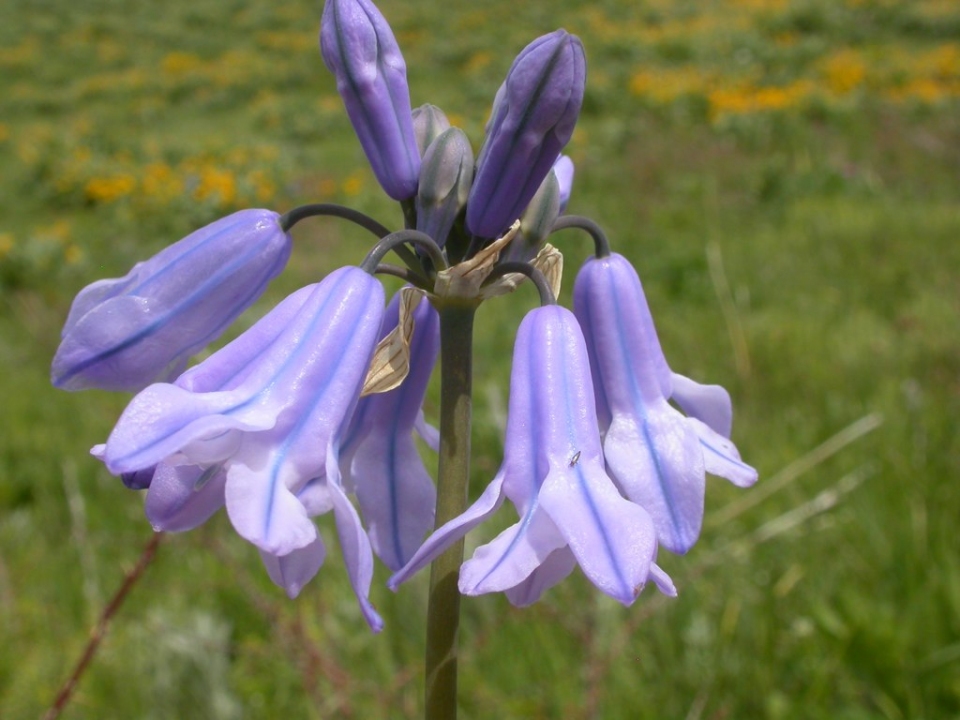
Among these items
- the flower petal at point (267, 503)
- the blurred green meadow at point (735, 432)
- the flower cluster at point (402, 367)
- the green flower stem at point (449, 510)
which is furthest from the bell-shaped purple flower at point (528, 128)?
the blurred green meadow at point (735, 432)

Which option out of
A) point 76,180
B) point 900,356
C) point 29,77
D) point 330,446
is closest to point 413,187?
point 330,446

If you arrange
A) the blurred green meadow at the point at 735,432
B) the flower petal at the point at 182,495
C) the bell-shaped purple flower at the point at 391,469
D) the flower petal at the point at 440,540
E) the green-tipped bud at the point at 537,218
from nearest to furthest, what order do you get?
the flower petal at the point at 440,540 → the flower petal at the point at 182,495 → the green-tipped bud at the point at 537,218 → the bell-shaped purple flower at the point at 391,469 → the blurred green meadow at the point at 735,432

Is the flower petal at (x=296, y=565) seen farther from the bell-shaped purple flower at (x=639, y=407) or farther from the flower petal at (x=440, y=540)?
the bell-shaped purple flower at (x=639, y=407)

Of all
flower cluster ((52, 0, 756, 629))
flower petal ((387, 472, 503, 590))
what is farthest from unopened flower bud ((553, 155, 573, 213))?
flower petal ((387, 472, 503, 590))

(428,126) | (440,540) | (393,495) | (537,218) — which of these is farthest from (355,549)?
(428,126)

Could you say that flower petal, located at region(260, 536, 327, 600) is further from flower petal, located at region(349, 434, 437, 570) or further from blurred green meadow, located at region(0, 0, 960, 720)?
blurred green meadow, located at region(0, 0, 960, 720)

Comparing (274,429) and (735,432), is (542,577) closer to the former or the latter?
(274,429)
